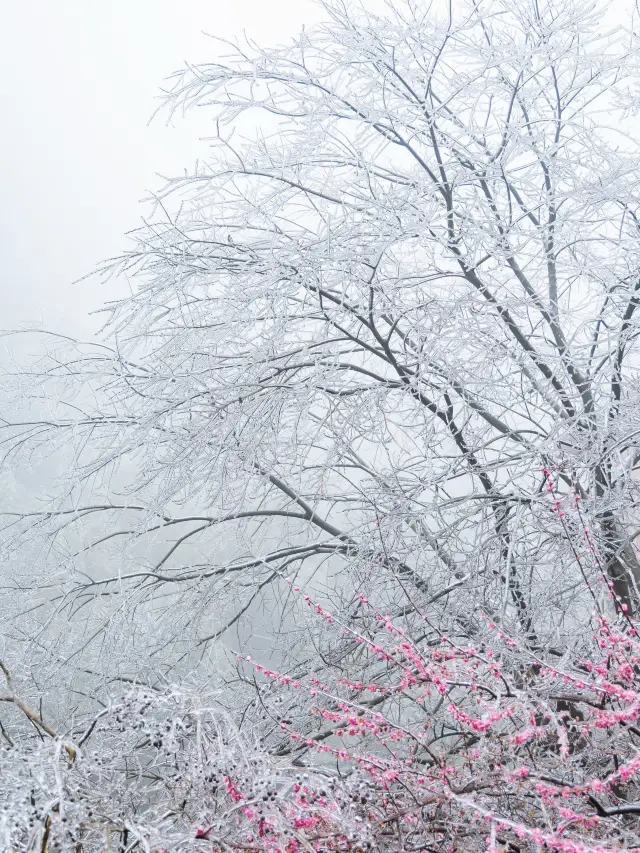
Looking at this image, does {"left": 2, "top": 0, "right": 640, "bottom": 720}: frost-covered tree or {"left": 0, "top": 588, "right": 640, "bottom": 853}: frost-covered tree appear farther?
{"left": 2, "top": 0, "right": 640, "bottom": 720}: frost-covered tree

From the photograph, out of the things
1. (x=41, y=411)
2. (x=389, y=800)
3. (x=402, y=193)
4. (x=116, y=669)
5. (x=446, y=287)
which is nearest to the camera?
(x=389, y=800)

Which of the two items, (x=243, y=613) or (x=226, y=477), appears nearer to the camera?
(x=226, y=477)

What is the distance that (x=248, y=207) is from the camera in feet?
12.9

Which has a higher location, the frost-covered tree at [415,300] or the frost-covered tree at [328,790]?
the frost-covered tree at [415,300]

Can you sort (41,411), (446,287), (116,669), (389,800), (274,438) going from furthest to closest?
(41,411) → (116,669) → (446,287) → (274,438) → (389,800)

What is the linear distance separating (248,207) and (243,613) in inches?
126

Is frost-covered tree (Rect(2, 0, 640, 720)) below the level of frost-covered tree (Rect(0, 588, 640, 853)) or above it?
above

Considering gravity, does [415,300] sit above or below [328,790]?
above

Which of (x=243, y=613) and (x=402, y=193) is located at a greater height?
(x=402, y=193)

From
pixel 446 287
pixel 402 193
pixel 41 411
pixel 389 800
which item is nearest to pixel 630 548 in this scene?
pixel 446 287

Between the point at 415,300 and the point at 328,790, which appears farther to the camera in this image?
the point at 415,300

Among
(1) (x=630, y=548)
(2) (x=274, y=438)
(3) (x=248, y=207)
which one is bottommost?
(1) (x=630, y=548)

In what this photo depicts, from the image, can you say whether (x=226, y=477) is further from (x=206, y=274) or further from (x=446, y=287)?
(x=446, y=287)

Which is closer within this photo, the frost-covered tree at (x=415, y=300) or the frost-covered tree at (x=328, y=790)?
the frost-covered tree at (x=328, y=790)
